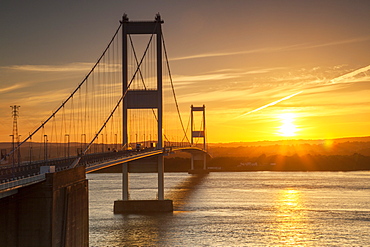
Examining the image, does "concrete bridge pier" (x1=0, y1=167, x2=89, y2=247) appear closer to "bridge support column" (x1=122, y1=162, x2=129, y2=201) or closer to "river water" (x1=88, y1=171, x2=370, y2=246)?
"river water" (x1=88, y1=171, x2=370, y2=246)

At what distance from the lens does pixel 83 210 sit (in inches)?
852

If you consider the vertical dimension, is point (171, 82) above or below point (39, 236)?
above

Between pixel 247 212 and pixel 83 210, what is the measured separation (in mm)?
20031

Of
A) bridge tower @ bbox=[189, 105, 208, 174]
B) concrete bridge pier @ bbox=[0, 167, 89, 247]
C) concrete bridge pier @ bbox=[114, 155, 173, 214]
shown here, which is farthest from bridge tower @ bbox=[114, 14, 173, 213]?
bridge tower @ bbox=[189, 105, 208, 174]

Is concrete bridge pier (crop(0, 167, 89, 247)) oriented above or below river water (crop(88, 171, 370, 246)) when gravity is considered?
above

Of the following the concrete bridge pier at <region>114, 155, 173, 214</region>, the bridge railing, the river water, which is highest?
the bridge railing

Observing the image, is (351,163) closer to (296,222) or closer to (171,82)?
(171,82)

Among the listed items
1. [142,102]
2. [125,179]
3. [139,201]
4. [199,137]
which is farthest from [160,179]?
[199,137]

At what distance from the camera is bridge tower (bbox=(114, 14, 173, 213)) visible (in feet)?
124

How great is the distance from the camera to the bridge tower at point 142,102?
37781 mm

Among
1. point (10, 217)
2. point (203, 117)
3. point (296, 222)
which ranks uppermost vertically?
point (203, 117)

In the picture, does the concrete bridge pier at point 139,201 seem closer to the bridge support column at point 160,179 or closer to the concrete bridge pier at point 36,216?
the bridge support column at point 160,179

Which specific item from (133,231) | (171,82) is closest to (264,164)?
(171,82)

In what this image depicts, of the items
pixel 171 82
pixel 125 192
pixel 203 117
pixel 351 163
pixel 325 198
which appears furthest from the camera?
pixel 351 163
